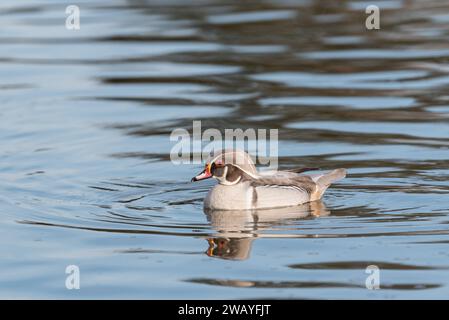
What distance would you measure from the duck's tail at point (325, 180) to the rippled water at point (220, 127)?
0.49 ft

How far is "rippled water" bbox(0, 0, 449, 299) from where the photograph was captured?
1107 centimetres

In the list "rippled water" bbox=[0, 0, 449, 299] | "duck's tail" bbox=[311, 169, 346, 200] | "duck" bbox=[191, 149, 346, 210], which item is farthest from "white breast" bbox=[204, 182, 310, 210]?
"duck's tail" bbox=[311, 169, 346, 200]

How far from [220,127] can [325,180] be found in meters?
3.59

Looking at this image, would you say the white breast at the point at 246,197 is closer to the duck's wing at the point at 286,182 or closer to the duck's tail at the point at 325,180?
the duck's wing at the point at 286,182

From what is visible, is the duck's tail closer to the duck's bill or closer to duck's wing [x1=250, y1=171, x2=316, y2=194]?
duck's wing [x1=250, y1=171, x2=316, y2=194]

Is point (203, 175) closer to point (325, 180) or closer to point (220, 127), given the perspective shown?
point (325, 180)

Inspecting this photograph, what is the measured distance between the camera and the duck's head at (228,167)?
13492 mm

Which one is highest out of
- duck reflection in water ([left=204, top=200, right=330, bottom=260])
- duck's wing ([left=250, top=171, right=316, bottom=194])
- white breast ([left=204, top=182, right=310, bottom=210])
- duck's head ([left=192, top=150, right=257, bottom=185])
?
duck's head ([left=192, top=150, right=257, bottom=185])

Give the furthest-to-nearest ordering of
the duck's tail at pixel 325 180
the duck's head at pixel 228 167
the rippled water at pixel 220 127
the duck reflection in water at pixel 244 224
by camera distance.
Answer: the duck's tail at pixel 325 180 → the duck's head at pixel 228 167 → the duck reflection in water at pixel 244 224 → the rippled water at pixel 220 127

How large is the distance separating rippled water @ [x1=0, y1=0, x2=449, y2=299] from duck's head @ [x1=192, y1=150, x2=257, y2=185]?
428mm

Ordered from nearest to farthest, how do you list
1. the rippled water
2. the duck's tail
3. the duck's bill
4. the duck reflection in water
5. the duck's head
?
1. the rippled water
2. the duck reflection in water
3. the duck's bill
4. the duck's head
5. the duck's tail

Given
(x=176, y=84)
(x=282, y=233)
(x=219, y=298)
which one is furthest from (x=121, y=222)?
(x=176, y=84)

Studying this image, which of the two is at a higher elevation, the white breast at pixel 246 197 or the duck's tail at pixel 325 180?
the duck's tail at pixel 325 180

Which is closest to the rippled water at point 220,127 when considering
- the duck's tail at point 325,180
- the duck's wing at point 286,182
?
the duck's tail at point 325,180
